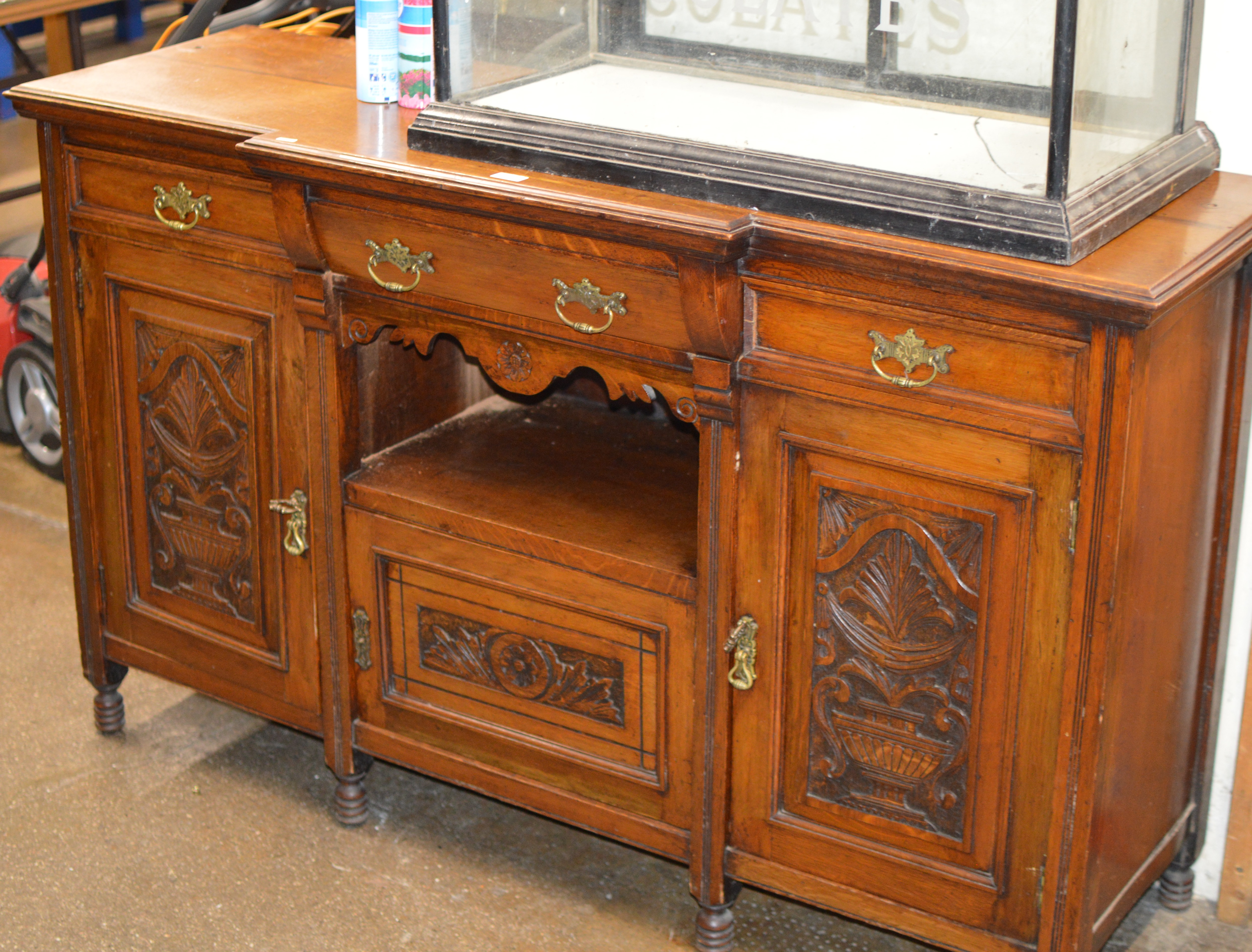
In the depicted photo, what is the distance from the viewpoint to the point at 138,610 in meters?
2.77

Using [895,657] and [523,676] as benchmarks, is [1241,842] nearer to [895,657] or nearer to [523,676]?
[895,657]

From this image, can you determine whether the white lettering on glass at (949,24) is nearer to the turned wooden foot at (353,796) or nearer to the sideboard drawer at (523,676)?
the sideboard drawer at (523,676)

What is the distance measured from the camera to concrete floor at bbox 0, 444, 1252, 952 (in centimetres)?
238

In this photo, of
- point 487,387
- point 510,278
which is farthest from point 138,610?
point 510,278

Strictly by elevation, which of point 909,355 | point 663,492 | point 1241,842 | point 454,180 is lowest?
point 1241,842

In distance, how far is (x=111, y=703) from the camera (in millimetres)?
2881

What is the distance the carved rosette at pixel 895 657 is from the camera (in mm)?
1976

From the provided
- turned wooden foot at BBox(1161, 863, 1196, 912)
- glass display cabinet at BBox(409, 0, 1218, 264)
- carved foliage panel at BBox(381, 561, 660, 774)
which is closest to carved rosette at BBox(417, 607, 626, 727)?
carved foliage panel at BBox(381, 561, 660, 774)

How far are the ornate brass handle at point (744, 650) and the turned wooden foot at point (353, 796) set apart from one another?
2.50ft

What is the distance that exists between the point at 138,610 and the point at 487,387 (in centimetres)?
73

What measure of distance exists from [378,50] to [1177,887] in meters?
1.76

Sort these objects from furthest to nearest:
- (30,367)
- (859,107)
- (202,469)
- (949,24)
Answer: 1. (30,367)
2. (202,469)
3. (859,107)
4. (949,24)

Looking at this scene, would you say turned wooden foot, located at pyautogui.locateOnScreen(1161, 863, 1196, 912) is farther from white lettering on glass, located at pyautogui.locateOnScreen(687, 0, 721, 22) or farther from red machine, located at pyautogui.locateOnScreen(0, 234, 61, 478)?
red machine, located at pyautogui.locateOnScreen(0, 234, 61, 478)

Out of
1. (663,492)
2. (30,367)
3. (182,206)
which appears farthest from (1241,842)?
(30,367)
